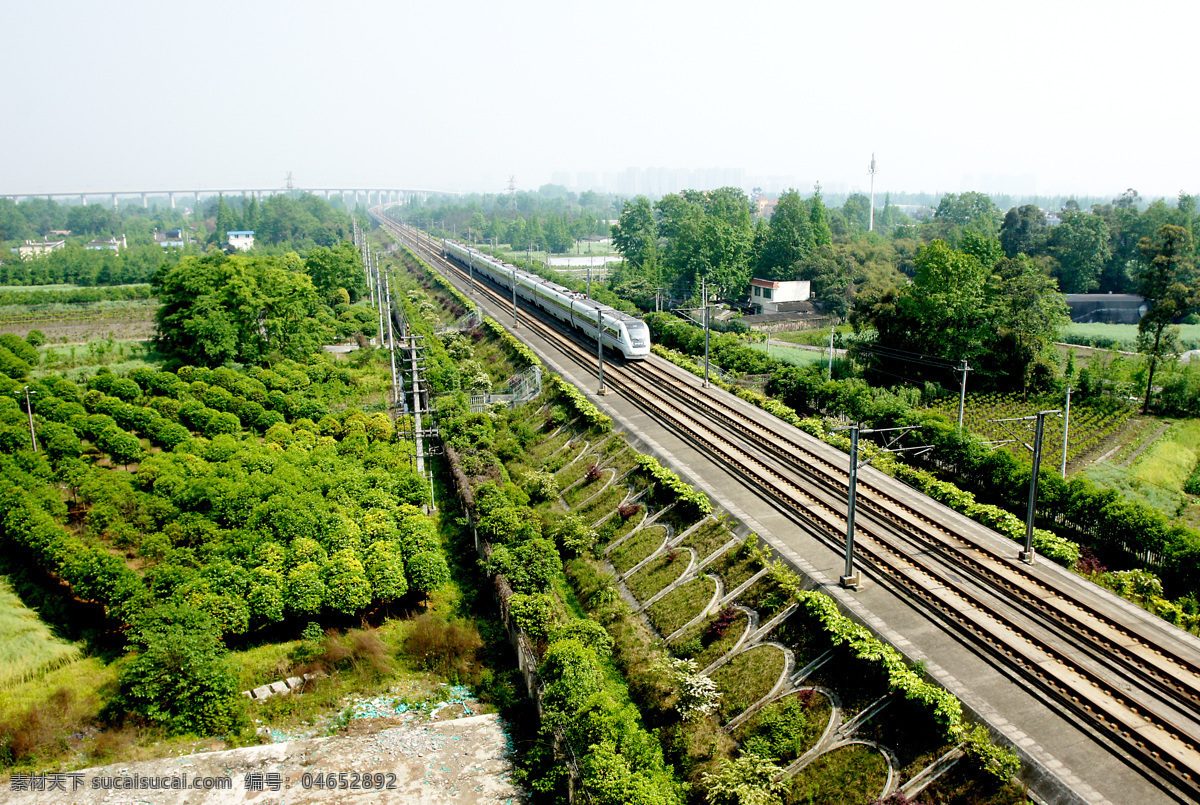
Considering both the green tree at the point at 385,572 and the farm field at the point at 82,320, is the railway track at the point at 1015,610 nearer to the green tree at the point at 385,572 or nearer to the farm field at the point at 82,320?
the green tree at the point at 385,572

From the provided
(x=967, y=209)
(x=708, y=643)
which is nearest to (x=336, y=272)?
(x=708, y=643)

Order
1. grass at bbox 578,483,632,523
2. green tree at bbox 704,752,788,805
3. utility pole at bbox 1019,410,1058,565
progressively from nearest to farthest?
green tree at bbox 704,752,788,805, utility pole at bbox 1019,410,1058,565, grass at bbox 578,483,632,523

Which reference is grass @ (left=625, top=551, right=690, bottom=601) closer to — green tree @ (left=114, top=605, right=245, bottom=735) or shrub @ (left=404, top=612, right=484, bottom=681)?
shrub @ (left=404, top=612, right=484, bottom=681)

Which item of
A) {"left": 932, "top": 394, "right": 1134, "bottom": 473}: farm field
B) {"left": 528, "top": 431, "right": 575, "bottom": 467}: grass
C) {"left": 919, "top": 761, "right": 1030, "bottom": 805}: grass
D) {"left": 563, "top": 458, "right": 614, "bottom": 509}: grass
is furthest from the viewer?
{"left": 528, "top": 431, "right": 575, "bottom": 467}: grass

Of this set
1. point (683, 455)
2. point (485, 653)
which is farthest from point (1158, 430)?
point (485, 653)

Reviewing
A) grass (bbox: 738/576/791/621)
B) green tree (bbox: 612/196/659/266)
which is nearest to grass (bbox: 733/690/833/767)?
grass (bbox: 738/576/791/621)

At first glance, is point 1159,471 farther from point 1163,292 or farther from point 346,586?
point 346,586
